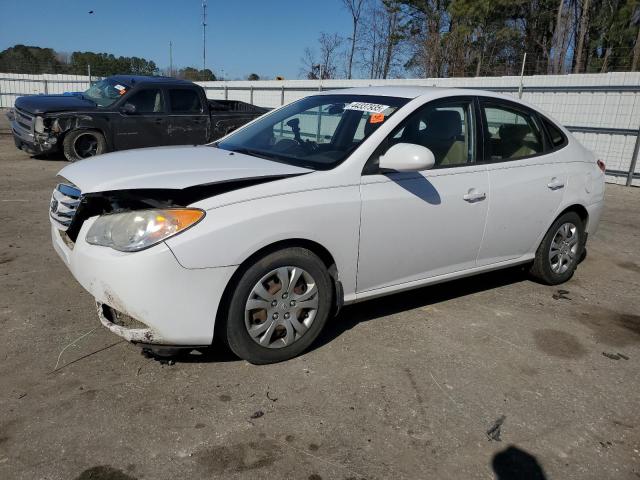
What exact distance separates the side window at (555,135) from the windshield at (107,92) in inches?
335

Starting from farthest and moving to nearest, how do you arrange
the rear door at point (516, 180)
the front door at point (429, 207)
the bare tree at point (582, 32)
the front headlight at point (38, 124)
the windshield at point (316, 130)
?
the bare tree at point (582, 32) → the front headlight at point (38, 124) → the rear door at point (516, 180) → the windshield at point (316, 130) → the front door at point (429, 207)

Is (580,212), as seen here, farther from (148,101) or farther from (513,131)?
(148,101)

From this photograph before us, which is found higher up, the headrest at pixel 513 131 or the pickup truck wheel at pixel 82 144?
the headrest at pixel 513 131

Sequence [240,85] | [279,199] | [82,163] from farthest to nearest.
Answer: [240,85]
[82,163]
[279,199]

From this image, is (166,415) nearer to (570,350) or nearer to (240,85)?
(570,350)

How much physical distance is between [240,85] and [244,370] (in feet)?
63.6

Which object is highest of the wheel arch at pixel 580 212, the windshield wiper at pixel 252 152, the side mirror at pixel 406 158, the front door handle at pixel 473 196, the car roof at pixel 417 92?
the car roof at pixel 417 92

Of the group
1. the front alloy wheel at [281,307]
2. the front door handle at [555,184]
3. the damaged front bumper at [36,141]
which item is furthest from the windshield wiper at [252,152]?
the damaged front bumper at [36,141]

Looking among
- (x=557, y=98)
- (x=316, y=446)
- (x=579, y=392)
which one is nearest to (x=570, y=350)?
(x=579, y=392)

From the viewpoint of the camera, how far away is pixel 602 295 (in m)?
4.92

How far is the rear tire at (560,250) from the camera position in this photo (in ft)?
15.8

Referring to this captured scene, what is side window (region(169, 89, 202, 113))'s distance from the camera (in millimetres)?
10844

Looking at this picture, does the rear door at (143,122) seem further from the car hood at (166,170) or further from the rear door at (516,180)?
the rear door at (516,180)

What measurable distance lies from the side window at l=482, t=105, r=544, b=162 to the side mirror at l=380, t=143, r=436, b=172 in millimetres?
1069
